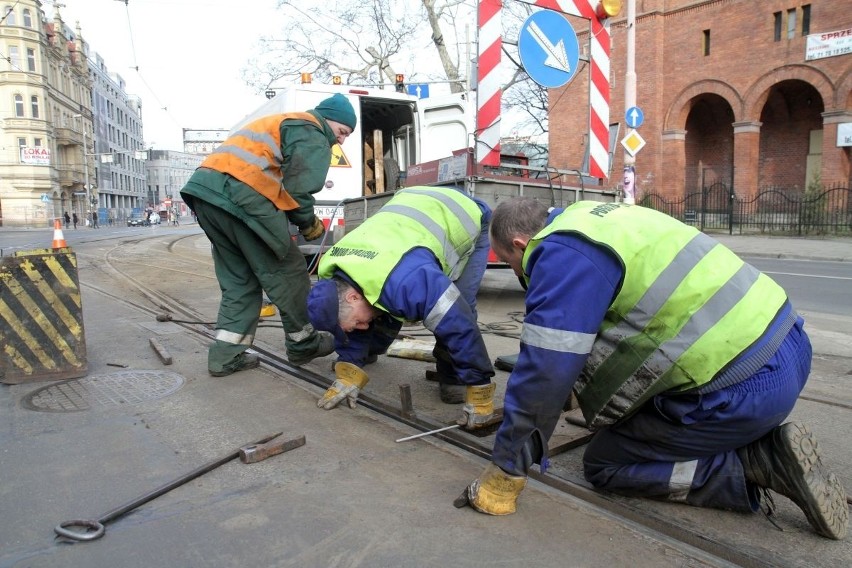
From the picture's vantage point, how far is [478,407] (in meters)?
2.91

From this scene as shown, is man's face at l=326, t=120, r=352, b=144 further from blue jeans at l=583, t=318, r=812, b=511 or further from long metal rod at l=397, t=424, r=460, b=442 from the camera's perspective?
blue jeans at l=583, t=318, r=812, b=511

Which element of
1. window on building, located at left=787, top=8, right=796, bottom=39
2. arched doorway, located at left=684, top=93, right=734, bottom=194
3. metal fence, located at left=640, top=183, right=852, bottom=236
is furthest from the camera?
arched doorway, located at left=684, top=93, right=734, bottom=194

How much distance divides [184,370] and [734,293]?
11.3 ft

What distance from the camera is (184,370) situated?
4.09 m

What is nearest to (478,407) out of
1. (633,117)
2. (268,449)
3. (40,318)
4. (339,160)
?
(268,449)

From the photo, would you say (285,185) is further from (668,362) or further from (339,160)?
(339,160)

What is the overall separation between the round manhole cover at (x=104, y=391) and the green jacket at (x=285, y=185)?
1103mm

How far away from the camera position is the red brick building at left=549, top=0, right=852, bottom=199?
1823 cm

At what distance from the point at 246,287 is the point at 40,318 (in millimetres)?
1291

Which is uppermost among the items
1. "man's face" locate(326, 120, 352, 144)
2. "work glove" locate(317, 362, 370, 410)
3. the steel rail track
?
"man's face" locate(326, 120, 352, 144)

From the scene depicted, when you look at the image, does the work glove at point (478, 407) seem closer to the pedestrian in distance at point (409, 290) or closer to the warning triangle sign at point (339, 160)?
the pedestrian in distance at point (409, 290)

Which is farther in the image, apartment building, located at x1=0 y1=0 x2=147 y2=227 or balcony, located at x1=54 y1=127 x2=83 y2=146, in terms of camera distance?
balcony, located at x1=54 y1=127 x2=83 y2=146

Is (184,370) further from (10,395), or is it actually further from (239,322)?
(10,395)

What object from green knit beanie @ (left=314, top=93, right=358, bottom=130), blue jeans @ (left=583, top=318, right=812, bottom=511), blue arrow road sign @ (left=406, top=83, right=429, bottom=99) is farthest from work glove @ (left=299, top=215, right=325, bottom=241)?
blue arrow road sign @ (left=406, top=83, right=429, bottom=99)
